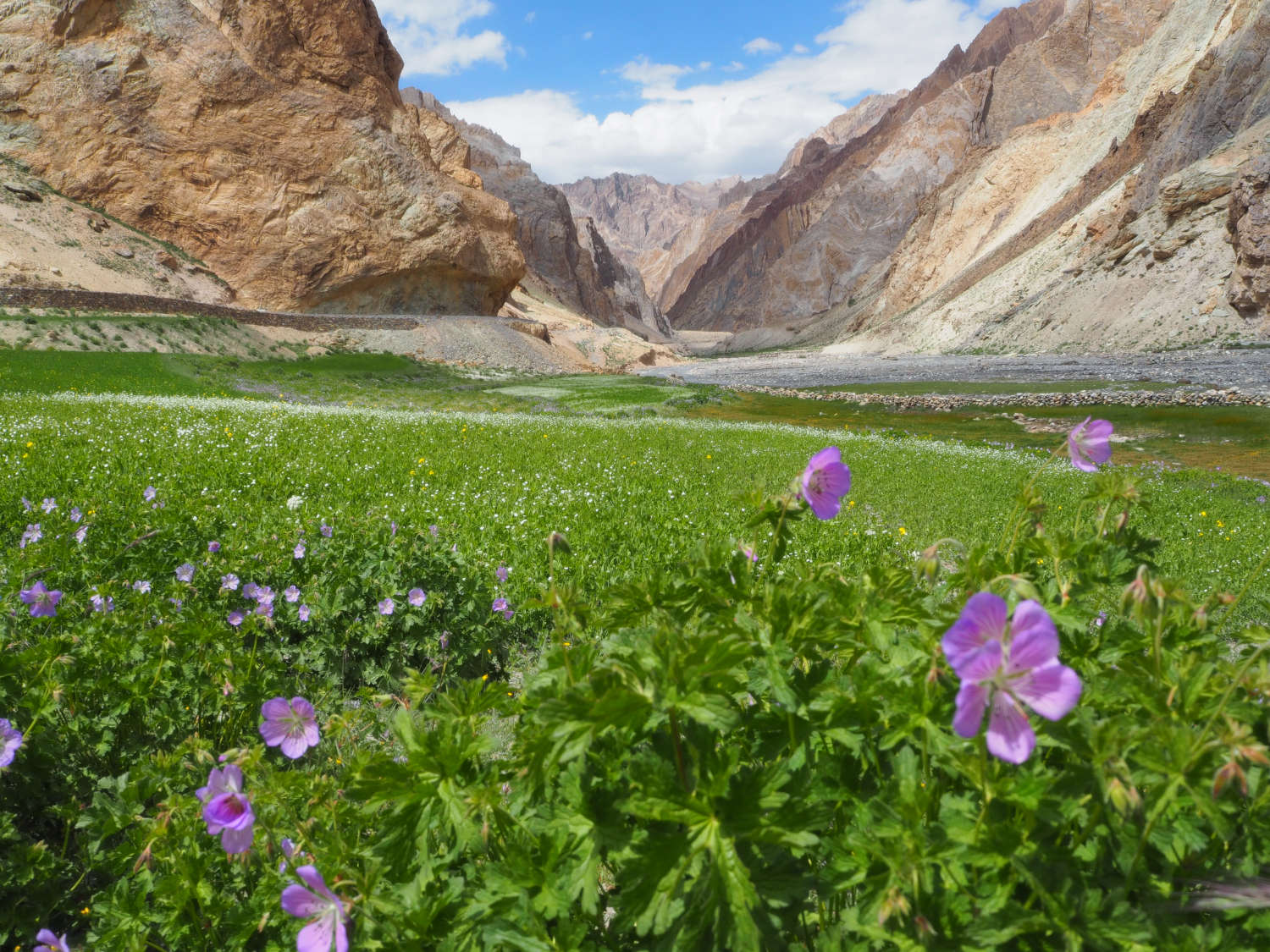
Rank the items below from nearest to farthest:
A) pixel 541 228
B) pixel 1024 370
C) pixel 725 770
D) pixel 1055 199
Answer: pixel 725 770
pixel 1024 370
pixel 1055 199
pixel 541 228

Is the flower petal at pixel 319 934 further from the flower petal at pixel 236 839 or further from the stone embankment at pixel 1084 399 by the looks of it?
the stone embankment at pixel 1084 399

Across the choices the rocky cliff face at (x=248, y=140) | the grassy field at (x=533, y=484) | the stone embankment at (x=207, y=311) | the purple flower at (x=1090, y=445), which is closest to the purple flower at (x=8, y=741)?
the grassy field at (x=533, y=484)

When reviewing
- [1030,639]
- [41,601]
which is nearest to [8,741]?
[41,601]

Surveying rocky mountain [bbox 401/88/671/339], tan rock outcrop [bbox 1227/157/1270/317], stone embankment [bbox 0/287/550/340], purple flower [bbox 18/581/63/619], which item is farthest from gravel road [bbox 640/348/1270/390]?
rocky mountain [bbox 401/88/671/339]

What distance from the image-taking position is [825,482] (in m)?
1.97

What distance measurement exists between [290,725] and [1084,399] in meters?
36.3

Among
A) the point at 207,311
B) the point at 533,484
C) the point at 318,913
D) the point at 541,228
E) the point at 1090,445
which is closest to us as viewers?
the point at 318,913

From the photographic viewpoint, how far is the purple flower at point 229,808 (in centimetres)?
182

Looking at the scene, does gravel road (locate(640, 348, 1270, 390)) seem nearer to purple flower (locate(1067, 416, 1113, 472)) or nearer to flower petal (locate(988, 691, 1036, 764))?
purple flower (locate(1067, 416, 1113, 472))

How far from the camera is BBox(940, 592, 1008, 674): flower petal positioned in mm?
1119

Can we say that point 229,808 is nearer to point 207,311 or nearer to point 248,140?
point 207,311

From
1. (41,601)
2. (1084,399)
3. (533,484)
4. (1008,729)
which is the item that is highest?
(1008,729)

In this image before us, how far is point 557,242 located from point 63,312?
4115 inches

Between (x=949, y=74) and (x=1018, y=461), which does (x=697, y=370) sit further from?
(x=949, y=74)
